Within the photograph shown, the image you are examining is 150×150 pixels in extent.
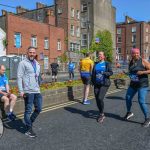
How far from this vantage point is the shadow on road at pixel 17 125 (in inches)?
311

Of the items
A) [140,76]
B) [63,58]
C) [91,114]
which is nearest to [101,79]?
[140,76]

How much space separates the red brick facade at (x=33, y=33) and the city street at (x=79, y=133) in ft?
108

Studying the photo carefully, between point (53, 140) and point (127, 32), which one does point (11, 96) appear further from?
point (127, 32)

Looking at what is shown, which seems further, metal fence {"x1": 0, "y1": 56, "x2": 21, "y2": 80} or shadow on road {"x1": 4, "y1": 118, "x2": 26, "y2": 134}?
metal fence {"x1": 0, "y1": 56, "x2": 21, "y2": 80}

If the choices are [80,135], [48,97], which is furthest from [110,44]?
[80,135]

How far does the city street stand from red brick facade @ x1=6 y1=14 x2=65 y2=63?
108ft

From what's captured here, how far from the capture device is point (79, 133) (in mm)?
7445

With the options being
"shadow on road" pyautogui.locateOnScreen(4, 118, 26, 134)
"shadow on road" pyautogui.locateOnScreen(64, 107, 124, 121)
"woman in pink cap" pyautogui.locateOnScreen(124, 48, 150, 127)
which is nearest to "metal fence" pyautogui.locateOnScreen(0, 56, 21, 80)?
"shadow on road" pyautogui.locateOnScreen(64, 107, 124, 121)

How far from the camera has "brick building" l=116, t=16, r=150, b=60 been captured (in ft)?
276

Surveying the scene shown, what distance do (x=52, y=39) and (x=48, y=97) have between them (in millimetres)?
39401

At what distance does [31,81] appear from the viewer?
722cm

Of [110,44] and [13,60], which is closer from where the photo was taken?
[13,60]

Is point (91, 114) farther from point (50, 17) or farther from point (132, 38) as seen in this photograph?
point (132, 38)

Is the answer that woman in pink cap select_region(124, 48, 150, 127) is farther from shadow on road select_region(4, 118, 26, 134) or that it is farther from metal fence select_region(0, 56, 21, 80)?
metal fence select_region(0, 56, 21, 80)
